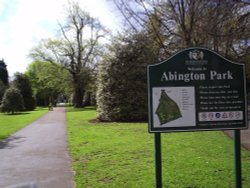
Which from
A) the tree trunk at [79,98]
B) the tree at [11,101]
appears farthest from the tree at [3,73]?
the tree at [11,101]

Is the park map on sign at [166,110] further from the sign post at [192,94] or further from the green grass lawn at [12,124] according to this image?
the green grass lawn at [12,124]

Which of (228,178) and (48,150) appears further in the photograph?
(48,150)

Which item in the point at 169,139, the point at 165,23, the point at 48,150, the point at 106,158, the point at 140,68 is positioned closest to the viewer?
the point at 106,158

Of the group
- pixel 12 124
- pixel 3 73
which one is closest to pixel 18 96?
pixel 12 124

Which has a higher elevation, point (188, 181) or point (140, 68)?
point (140, 68)

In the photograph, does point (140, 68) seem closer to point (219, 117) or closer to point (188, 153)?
point (188, 153)

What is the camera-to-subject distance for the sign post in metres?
6.09

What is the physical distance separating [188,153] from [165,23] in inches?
682

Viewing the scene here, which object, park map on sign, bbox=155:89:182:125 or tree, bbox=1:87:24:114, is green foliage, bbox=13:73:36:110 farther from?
park map on sign, bbox=155:89:182:125

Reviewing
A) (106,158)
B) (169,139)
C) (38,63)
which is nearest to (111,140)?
(169,139)

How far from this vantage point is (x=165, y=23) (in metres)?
26.7

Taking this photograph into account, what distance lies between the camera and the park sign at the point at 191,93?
6090 millimetres

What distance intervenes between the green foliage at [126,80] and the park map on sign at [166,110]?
59.5ft

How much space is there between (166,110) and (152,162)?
3.52m
